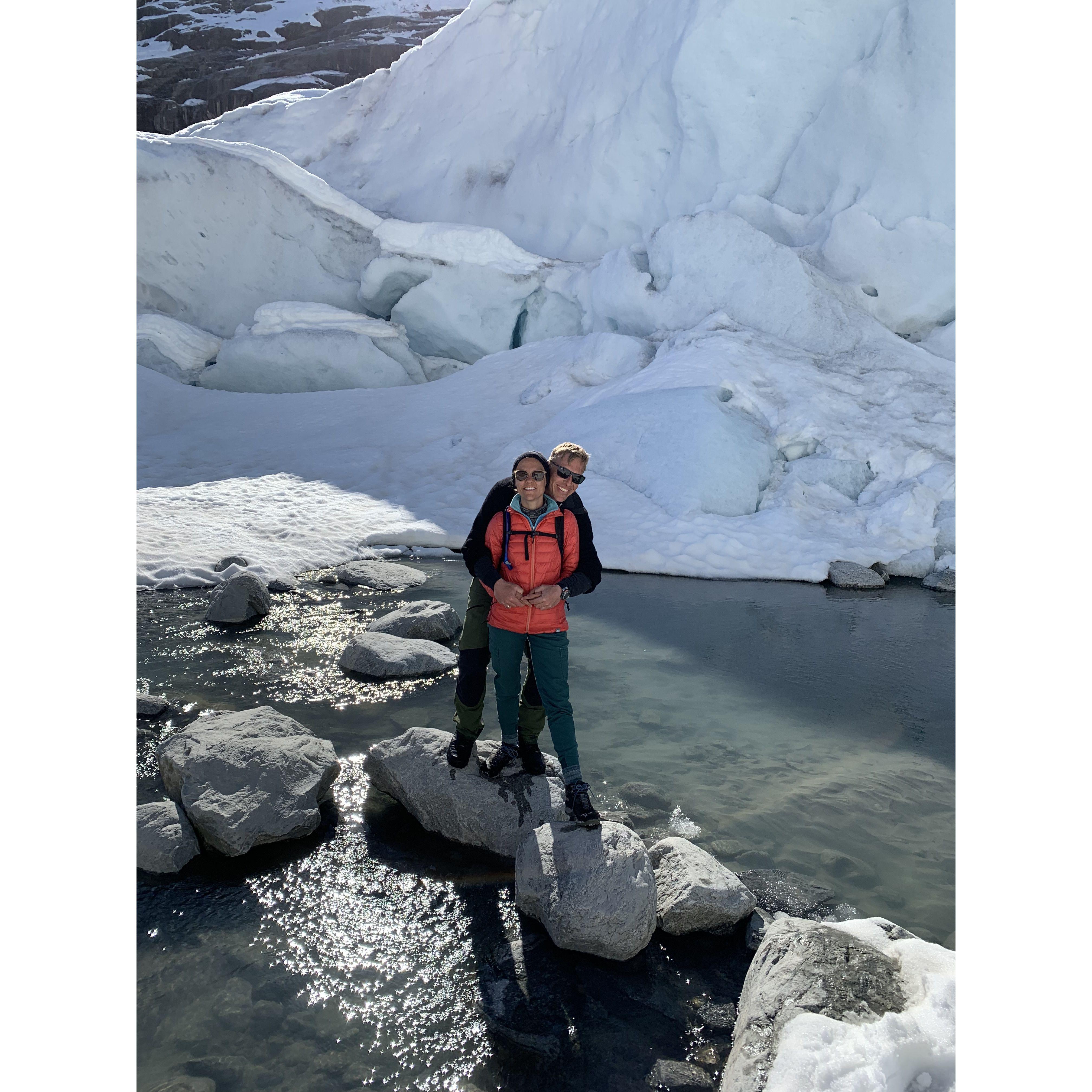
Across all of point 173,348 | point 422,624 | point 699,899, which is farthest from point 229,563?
point 173,348

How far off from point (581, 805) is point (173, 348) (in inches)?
586

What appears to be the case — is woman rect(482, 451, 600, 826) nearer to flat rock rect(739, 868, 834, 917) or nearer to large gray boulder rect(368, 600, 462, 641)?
flat rock rect(739, 868, 834, 917)

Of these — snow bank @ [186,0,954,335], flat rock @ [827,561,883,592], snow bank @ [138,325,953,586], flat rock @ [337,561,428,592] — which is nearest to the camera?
flat rock @ [337,561,428,592]

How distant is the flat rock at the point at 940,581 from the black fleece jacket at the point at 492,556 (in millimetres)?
6302

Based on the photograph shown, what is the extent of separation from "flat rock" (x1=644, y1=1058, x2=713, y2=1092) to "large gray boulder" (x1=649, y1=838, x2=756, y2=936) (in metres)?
0.59

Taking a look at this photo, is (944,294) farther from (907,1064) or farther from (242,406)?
(907,1064)

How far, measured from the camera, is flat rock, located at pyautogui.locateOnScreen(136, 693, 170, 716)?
14.7 feet

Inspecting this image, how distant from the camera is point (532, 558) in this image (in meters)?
3.08

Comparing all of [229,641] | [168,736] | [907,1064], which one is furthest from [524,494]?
[229,641]

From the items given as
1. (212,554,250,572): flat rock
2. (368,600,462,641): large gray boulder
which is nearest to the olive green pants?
(368,600,462,641): large gray boulder

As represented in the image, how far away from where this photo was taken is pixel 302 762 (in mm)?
3486

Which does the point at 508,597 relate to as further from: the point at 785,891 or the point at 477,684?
the point at 785,891

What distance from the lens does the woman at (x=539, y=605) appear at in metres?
3.07

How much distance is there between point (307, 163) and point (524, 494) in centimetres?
1911
